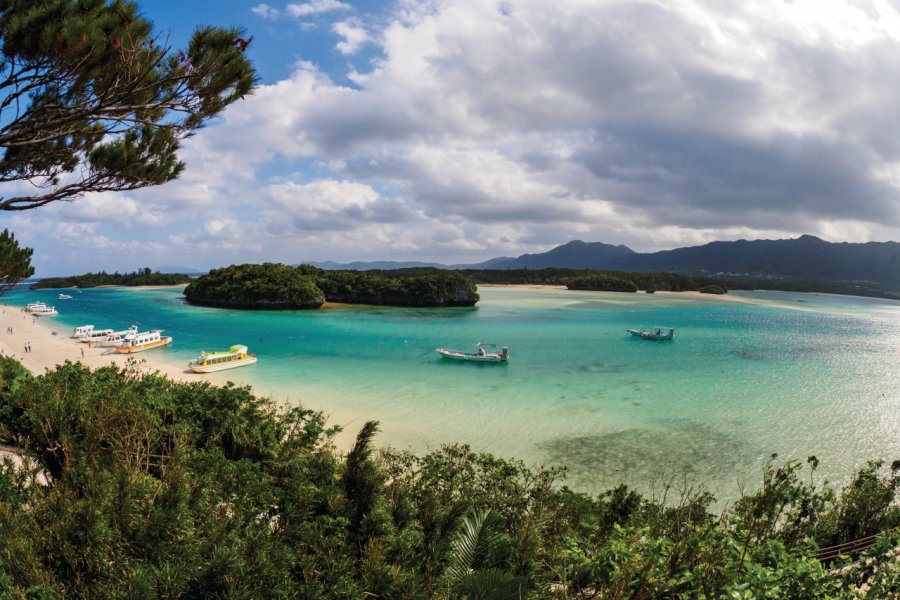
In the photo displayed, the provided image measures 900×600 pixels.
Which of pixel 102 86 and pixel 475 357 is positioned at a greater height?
pixel 102 86

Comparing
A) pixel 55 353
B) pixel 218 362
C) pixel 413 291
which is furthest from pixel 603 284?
pixel 55 353

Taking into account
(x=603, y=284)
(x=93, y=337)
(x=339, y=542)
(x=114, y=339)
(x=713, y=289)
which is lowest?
(x=114, y=339)

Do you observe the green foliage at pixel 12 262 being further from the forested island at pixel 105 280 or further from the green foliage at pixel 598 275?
the forested island at pixel 105 280

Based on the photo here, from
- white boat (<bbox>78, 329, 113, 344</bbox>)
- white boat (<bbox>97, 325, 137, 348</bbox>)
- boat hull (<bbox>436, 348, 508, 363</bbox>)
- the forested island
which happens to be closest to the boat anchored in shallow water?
white boat (<bbox>78, 329, 113, 344</bbox>)

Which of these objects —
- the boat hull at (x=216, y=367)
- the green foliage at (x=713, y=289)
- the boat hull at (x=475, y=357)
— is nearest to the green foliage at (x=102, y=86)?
the boat hull at (x=216, y=367)

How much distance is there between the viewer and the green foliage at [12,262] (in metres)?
8.18

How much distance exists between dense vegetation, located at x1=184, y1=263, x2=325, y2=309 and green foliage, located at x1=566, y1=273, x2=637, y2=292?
8624 centimetres

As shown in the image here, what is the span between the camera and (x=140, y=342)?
123 feet

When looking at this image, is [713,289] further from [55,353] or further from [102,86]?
[102,86]

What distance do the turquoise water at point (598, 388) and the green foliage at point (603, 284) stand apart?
71798 millimetres

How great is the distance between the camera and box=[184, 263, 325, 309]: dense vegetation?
233 ft

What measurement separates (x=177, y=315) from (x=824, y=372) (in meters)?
72.0

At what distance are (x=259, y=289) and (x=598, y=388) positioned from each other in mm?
59394

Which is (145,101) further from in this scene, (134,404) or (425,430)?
(425,430)
